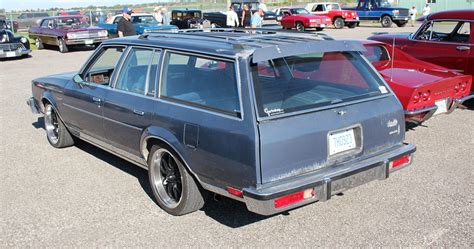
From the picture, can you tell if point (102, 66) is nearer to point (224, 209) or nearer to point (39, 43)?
point (224, 209)

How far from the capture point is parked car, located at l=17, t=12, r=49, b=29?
40219 millimetres

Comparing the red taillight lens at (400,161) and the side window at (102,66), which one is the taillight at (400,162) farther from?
the side window at (102,66)

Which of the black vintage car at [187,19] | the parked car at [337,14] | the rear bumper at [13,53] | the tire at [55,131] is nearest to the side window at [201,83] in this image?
the tire at [55,131]

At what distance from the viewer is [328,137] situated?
3.66m

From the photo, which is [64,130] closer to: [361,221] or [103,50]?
[103,50]

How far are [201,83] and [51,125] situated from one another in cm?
335

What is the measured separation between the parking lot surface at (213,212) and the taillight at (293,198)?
415 mm

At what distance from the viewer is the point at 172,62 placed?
4277mm

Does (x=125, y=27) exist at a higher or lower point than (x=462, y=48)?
higher

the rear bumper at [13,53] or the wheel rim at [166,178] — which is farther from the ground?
the rear bumper at [13,53]

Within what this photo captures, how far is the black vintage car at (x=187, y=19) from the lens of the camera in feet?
96.3

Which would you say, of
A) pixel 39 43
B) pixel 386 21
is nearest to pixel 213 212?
pixel 39 43

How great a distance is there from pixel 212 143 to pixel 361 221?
4.76 feet

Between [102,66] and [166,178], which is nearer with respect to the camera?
[166,178]
